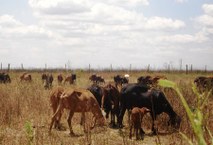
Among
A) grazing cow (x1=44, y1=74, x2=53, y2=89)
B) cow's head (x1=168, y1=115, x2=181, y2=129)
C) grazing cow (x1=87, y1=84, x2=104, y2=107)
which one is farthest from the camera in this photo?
grazing cow (x1=44, y1=74, x2=53, y2=89)

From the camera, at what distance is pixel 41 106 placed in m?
12.6

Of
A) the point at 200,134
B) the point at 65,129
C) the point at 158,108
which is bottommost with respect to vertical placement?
the point at 65,129

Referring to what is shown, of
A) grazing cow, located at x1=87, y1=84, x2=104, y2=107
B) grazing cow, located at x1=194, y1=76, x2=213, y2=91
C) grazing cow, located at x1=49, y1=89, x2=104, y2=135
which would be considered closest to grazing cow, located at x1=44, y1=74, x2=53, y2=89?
grazing cow, located at x1=194, y1=76, x2=213, y2=91

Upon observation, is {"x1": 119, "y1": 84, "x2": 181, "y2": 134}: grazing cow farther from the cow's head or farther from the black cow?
the black cow

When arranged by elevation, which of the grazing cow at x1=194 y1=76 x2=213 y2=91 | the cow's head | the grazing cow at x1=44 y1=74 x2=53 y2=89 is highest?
the grazing cow at x1=194 y1=76 x2=213 y2=91

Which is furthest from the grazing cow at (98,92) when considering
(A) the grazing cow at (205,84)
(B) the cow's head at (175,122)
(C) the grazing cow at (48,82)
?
(C) the grazing cow at (48,82)

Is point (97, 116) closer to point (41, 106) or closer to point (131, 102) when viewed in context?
point (131, 102)

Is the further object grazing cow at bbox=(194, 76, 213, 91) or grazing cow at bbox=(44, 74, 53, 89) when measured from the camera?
grazing cow at bbox=(44, 74, 53, 89)

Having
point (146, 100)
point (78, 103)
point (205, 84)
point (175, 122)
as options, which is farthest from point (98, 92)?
point (205, 84)

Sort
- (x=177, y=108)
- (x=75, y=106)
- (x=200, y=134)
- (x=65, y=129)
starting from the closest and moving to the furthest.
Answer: (x=200, y=134)
(x=75, y=106)
(x=65, y=129)
(x=177, y=108)

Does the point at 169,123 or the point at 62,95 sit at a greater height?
the point at 62,95

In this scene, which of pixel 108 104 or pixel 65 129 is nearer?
pixel 65 129

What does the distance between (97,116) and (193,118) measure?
29.4ft

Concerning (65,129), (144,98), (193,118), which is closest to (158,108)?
(144,98)
